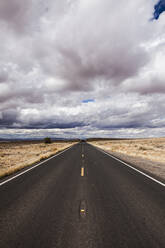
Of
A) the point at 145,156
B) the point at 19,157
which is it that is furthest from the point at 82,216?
the point at 19,157

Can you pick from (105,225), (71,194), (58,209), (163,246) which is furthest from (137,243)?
(71,194)

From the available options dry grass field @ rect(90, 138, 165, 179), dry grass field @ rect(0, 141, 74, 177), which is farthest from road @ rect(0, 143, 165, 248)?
dry grass field @ rect(0, 141, 74, 177)

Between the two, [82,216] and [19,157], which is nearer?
[82,216]

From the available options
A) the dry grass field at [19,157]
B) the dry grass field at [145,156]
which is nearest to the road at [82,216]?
the dry grass field at [145,156]

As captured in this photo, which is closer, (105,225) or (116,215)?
(105,225)

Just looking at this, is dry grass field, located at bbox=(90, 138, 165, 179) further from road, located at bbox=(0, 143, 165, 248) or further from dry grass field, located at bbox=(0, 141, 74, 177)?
dry grass field, located at bbox=(0, 141, 74, 177)

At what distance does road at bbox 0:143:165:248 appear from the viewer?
3143mm

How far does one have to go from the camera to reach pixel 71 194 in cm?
592

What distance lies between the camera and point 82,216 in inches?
162

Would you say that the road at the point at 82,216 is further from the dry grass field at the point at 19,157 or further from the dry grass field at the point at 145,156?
the dry grass field at the point at 19,157

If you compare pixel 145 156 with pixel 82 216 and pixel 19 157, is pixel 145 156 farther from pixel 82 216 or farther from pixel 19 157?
pixel 82 216

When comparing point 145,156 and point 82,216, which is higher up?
point 82,216

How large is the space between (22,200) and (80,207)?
210cm

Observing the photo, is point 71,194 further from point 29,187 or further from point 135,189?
point 135,189
